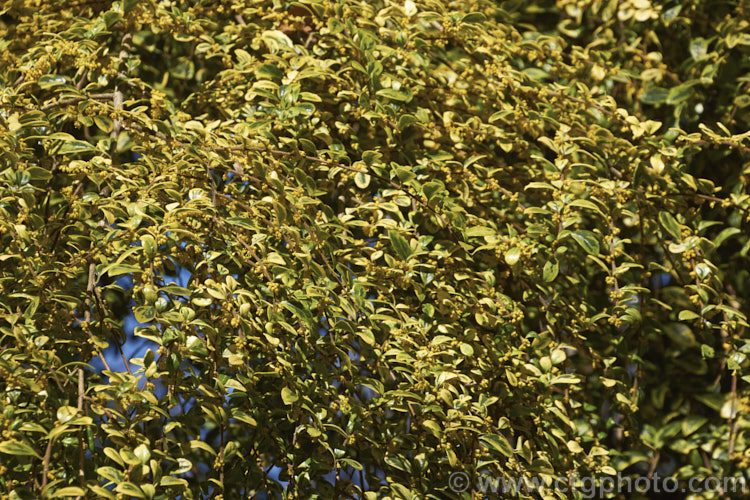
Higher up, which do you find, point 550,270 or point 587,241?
point 587,241

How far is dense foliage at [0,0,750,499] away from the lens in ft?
5.23

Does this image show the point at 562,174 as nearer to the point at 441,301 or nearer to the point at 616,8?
the point at 441,301

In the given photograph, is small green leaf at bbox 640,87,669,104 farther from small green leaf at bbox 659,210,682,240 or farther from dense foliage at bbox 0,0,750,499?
small green leaf at bbox 659,210,682,240

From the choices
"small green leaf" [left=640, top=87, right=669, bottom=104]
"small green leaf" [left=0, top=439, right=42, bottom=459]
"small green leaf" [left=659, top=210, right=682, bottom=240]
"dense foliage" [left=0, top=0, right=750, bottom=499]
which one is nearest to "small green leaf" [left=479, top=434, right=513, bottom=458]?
"dense foliage" [left=0, top=0, right=750, bottom=499]

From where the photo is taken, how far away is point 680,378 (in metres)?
2.60

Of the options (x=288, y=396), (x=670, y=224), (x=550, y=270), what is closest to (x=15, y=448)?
(x=288, y=396)

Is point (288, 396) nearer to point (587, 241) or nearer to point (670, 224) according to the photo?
point (587, 241)

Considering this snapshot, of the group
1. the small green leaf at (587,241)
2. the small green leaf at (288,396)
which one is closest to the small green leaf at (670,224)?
the small green leaf at (587,241)

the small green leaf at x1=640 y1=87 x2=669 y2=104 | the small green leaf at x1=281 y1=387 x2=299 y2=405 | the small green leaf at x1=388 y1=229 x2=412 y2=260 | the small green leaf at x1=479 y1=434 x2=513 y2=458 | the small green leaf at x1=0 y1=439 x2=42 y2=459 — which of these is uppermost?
the small green leaf at x1=640 y1=87 x2=669 y2=104

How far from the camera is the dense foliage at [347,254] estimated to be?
159 centimetres

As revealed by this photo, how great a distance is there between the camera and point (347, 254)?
196 centimetres

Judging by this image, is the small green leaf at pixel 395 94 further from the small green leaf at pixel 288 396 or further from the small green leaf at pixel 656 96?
the small green leaf at pixel 656 96

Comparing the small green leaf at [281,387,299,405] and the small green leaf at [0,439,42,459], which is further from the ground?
the small green leaf at [0,439,42,459]

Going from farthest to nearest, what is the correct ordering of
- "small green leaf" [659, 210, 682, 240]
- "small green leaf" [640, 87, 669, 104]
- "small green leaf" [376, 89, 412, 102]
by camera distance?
1. "small green leaf" [640, 87, 669, 104]
2. "small green leaf" [659, 210, 682, 240]
3. "small green leaf" [376, 89, 412, 102]
